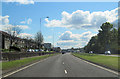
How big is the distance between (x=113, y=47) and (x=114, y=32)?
7.99 m

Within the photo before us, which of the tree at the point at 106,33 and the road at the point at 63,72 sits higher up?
the tree at the point at 106,33

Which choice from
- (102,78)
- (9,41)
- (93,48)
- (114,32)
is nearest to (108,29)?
(114,32)

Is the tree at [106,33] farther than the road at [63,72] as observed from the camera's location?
Yes

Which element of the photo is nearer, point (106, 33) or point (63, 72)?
point (63, 72)

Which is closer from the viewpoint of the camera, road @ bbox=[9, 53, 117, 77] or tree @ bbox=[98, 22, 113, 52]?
road @ bbox=[9, 53, 117, 77]

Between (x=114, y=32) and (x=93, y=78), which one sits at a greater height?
(x=114, y=32)

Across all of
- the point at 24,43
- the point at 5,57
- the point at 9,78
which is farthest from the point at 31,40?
the point at 9,78

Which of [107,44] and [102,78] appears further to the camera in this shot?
[107,44]

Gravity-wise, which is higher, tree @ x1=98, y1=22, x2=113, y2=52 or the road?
tree @ x1=98, y1=22, x2=113, y2=52

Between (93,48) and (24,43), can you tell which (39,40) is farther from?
A: (93,48)

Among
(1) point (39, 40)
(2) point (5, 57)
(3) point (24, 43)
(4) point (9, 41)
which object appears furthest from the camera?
(3) point (24, 43)

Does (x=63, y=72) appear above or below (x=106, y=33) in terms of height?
below

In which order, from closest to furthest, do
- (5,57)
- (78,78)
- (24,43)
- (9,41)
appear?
(78,78) → (5,57) → (9,41) → (24,43)

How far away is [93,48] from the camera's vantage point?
120m
